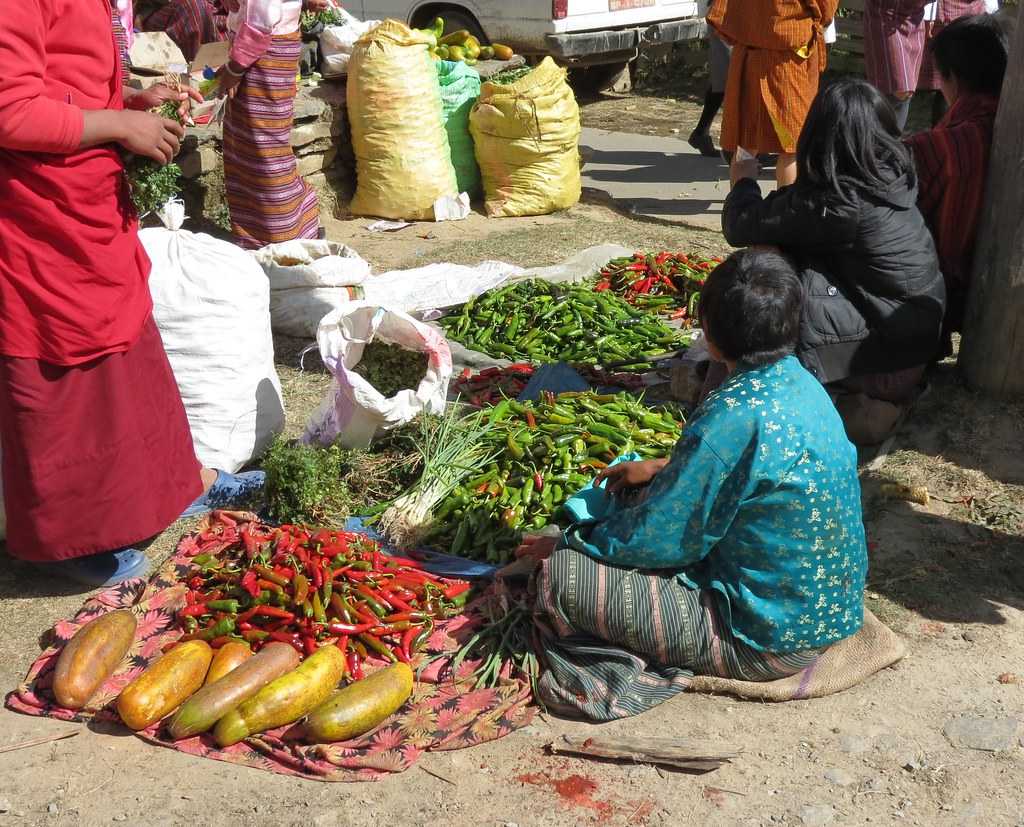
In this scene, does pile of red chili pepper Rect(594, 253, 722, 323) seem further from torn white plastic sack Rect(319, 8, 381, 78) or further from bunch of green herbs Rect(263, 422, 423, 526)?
torn white plastic sack Rect(319, 8, 381, 78)

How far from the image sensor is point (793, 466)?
290 cm

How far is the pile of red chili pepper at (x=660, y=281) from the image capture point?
6031mm

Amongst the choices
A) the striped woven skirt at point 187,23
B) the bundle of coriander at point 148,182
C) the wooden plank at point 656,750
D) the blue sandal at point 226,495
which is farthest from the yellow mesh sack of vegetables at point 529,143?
the wooden plank at point 656,750

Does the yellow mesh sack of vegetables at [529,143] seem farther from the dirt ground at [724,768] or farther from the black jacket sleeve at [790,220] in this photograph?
the dirt ground at [724,768]

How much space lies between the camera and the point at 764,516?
2.96 metres

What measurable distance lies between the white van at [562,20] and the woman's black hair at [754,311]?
748cm

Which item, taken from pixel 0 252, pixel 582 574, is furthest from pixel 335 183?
pixel 582 574

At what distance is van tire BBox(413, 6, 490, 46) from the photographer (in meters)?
10.4

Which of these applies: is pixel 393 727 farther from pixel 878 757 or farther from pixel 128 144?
pixel 128 144

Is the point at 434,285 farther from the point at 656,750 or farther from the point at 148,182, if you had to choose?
the point at 656,750

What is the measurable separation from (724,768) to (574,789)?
1.32 ft

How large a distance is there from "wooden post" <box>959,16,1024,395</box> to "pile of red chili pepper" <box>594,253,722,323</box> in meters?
1.56

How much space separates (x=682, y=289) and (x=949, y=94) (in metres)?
1.74

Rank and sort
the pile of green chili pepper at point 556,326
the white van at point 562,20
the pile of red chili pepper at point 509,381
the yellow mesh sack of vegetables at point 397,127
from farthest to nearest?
the white van at point 562,20
the yellow mesh sack of vegetables at point 397,127
the pile of green chili pepper at point 556,326
the pile of red chili pepper at point 509,381
